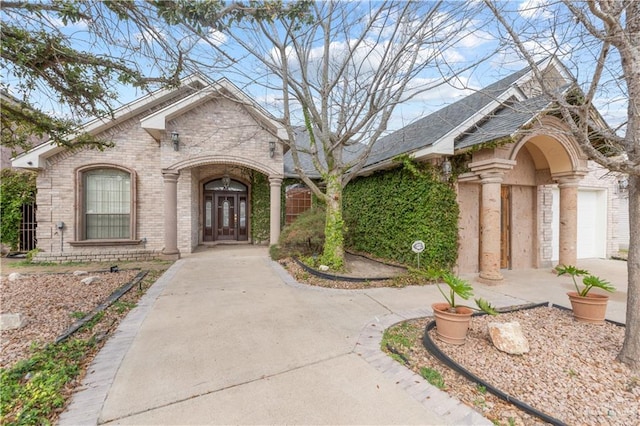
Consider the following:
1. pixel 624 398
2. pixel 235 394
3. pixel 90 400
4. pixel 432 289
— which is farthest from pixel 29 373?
pixel 432 289

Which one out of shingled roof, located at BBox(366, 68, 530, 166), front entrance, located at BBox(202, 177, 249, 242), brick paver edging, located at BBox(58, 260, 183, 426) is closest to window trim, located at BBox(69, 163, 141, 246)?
front entrance, located at BBox(202, 177, 249, 242)

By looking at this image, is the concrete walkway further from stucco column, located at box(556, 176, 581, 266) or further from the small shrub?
the small shrub

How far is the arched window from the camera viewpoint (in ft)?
29.3

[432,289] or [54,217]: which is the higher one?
[54,217]

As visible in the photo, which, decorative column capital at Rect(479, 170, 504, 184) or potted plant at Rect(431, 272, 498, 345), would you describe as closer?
potted plant at Rect(431, 272, 498, 345)

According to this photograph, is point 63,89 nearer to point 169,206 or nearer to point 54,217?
point 169,206

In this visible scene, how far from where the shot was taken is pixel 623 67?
2.98 m

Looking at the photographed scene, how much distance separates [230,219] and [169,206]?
3.90m

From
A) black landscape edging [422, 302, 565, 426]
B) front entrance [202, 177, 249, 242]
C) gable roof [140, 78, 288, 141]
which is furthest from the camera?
front entrance [202, 177, 249, 242]

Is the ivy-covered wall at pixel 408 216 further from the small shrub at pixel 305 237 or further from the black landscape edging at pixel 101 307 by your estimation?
the black landscape edging at pixel 101 307

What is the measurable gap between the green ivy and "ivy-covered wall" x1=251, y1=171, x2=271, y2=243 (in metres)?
7.49

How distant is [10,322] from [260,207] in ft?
29.0

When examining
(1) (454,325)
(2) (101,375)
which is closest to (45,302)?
(2) (101,375)

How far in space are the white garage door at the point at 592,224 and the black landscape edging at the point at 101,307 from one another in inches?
546
